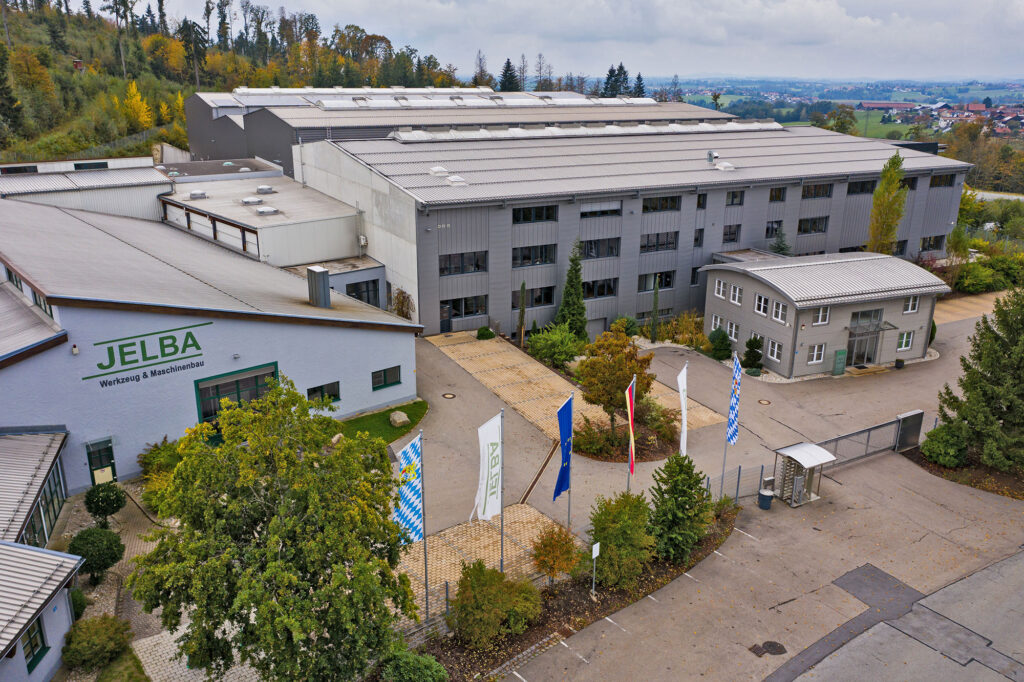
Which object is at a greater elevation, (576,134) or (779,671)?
(576,134)

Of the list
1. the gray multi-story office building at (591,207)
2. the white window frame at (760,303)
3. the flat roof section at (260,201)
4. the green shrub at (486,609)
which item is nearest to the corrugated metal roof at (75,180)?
the flat roof section at (260,201)

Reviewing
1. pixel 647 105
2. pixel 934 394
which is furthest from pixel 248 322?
pixel 647 105

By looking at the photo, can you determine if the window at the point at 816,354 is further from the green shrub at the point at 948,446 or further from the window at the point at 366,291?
the window at the point at 366,291

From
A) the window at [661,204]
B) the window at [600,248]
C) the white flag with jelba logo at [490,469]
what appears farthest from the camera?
the window at [661,204]

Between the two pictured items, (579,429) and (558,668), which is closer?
(558,668)

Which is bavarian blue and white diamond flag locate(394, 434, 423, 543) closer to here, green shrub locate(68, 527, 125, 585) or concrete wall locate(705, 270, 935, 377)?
green shrub locate(68, 527, 125, 585)

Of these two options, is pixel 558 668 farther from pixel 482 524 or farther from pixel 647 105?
pixel 647 105
